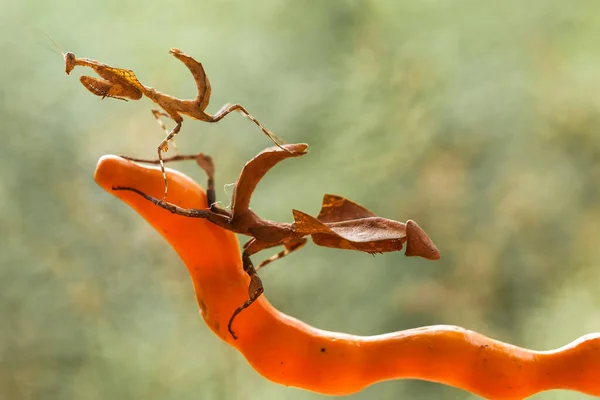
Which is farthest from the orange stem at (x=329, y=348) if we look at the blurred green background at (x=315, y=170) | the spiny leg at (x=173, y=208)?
the blurred green background at (x=315, y=170)

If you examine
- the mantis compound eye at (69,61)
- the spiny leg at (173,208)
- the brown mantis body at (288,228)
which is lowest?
the spiny leg at (173,208)

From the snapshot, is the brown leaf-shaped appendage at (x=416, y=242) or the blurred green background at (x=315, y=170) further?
the blurred green background at (x=315, y=170)

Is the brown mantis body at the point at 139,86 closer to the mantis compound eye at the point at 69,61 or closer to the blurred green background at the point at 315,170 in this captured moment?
the mantis compound eye at the point at 69,61

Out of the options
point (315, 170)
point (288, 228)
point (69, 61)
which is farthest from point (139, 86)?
point (315, 170)

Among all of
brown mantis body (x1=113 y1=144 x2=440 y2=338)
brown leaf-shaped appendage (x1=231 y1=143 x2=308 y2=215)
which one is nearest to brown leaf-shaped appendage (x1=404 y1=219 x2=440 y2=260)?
brown mantis body (x1=113 y1=144 x2=440 y2=338)

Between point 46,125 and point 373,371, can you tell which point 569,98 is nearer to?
point 373,371

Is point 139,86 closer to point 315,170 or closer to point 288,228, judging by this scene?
point 288,228

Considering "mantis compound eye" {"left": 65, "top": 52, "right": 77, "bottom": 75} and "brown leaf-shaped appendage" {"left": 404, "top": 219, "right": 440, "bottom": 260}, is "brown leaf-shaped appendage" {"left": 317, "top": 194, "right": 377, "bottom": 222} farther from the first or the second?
"mantis compound eye" {"left": 65, "top": 52, "right": 77, "bottom": 75}

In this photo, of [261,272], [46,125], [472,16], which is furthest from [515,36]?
[46,125]
